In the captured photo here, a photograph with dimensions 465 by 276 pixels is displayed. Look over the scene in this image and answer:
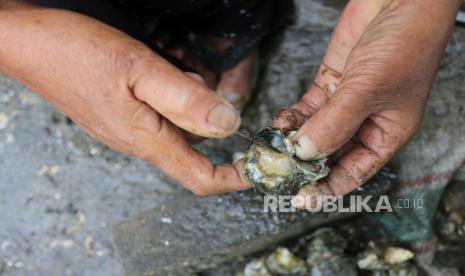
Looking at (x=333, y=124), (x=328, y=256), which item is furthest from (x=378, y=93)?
(x=328, y=256)

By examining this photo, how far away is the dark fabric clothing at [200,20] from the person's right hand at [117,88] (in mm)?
375

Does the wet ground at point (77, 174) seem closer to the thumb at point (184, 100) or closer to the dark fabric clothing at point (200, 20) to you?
the dark fabric clothing at point (200, 20)

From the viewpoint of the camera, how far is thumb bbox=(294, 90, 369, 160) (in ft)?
5.11

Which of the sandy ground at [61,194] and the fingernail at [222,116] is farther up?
the fingernail at [222,116]

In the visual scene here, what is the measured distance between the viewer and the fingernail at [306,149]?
163 centimetres

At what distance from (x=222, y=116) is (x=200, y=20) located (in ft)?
4.39

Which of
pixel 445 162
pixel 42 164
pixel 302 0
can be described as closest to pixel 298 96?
pixel 302 0

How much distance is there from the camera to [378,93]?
1.60 m

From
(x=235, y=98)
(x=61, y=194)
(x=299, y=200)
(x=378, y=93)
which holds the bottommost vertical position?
(x=61, y=194)

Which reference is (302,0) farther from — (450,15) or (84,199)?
(84,199)

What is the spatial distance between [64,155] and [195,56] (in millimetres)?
900

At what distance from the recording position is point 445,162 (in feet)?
7.57

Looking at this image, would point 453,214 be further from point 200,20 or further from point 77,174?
point 77,174

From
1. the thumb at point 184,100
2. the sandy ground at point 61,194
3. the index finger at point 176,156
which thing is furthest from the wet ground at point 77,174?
the thumb at point 184,100
